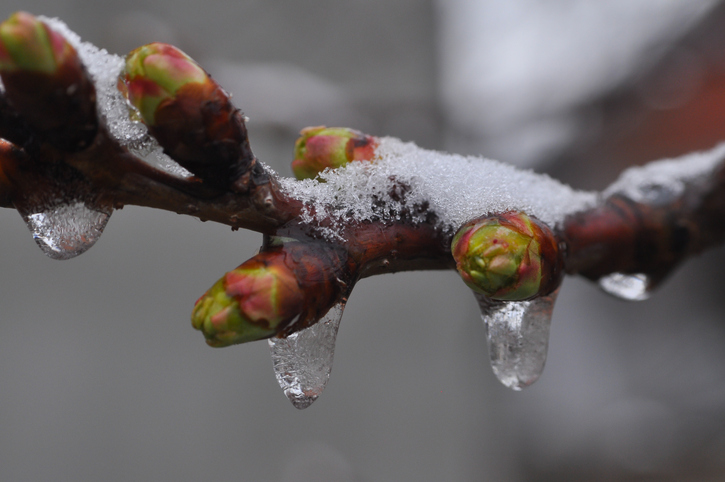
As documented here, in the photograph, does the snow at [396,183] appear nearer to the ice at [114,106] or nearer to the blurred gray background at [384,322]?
the ice at [114,106]

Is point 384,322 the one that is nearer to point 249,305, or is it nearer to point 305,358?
point 305,358

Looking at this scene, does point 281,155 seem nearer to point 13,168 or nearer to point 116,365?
point 116,365

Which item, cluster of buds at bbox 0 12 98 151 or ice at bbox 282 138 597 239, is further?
ice at bbox 282 138 597 239

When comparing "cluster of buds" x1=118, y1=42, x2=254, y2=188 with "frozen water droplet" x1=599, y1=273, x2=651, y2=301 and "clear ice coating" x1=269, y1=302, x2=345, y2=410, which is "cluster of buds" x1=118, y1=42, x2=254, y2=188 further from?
"frozen water droplet" x1=599, y1=273, x2=651, y2=301

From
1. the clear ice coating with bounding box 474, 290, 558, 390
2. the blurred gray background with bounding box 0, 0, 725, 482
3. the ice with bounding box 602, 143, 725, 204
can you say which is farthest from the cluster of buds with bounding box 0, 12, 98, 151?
the blurred gray background with bounding box 0, 0, 725, 482

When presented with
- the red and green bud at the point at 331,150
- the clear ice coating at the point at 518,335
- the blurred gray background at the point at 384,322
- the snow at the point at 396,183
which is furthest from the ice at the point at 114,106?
the blurred gray background at the point at 384,322
